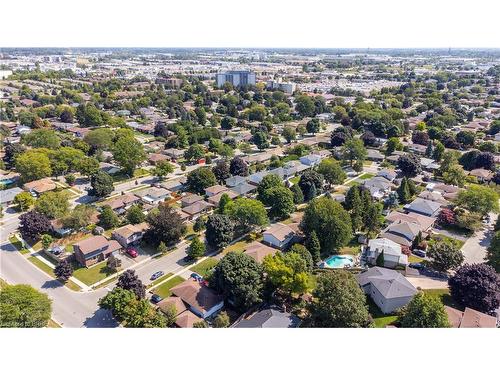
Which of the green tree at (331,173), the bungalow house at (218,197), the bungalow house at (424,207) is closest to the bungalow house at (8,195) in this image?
the bungalow house at (218,197)

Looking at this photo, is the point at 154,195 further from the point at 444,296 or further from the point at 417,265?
the point at 444,296

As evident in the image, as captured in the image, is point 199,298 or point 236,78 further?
point 236,78

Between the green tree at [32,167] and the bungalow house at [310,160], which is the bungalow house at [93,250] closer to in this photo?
the green tree at [32,167]

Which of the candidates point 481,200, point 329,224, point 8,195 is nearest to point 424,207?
point 481,200

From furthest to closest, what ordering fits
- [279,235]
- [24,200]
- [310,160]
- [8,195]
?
[310,160], [8,195], [24,200], [279,235]

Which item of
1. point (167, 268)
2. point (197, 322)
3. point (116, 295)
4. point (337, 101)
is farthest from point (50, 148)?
point (337, 101)

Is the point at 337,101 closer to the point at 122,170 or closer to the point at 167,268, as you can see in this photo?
the point at 122,170

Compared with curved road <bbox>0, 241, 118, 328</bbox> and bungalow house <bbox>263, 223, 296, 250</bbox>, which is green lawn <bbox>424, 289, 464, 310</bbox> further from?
curved road <bbox>0, 241, 118, 328</bbox>
